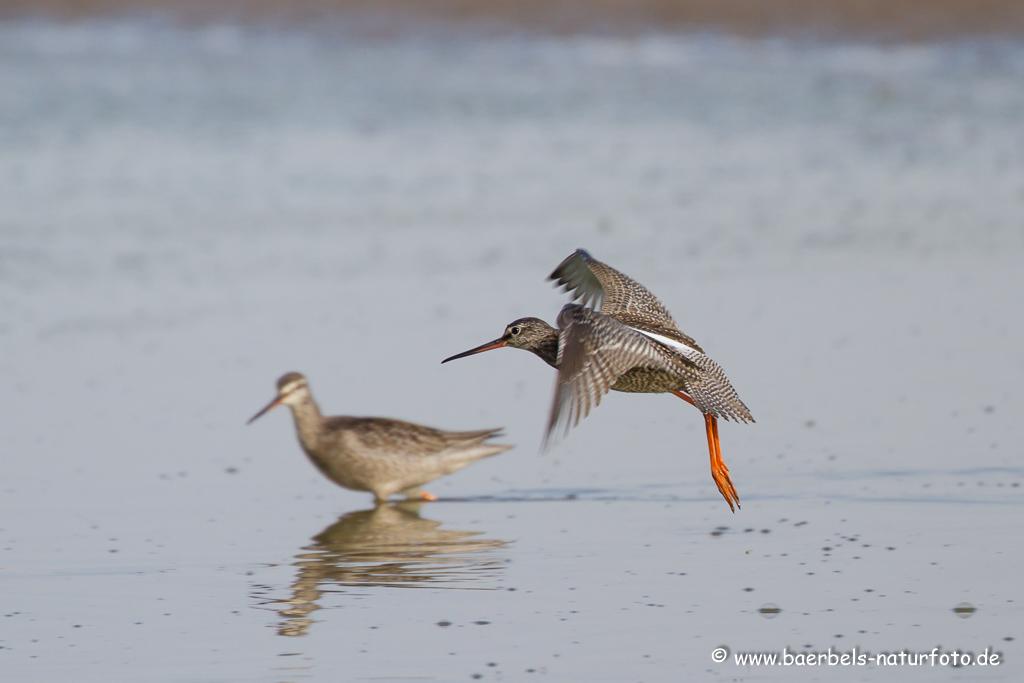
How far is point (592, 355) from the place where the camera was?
718 centimetres

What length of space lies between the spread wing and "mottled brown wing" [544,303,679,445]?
624 mm

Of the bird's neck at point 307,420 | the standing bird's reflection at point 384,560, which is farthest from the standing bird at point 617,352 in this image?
the bird's neck at point 307,420

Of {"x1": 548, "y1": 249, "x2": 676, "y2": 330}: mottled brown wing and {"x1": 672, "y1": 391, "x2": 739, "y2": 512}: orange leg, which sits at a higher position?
{"x1": 548, "y1": 249, "x2": 676, "y2": 330}: mottled brown wing

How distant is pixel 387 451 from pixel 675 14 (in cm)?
2076

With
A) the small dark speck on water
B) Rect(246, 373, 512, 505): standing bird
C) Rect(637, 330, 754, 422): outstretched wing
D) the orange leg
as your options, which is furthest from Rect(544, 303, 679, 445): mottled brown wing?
the small dark speck on water

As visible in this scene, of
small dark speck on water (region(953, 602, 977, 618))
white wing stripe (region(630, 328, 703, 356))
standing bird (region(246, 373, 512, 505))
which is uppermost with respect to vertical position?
white wing stripe (region(630, 328, 703, 356))

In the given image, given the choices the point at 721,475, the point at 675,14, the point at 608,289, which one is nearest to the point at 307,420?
the point at 608,289

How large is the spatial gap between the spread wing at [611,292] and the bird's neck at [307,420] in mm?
1567

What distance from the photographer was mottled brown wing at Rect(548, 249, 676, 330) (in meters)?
8.49

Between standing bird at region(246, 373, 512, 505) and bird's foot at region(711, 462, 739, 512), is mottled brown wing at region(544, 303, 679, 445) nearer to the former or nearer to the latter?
bird's foot at region(711, 462, 739, 512)

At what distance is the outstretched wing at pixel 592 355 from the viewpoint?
6.91 metres

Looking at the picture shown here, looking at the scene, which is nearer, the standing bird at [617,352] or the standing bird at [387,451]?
the standing bird at [617,352]

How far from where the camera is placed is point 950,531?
7.35 m

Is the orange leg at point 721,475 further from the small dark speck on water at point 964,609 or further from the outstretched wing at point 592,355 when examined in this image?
the small dark speck on water at point 964,609
